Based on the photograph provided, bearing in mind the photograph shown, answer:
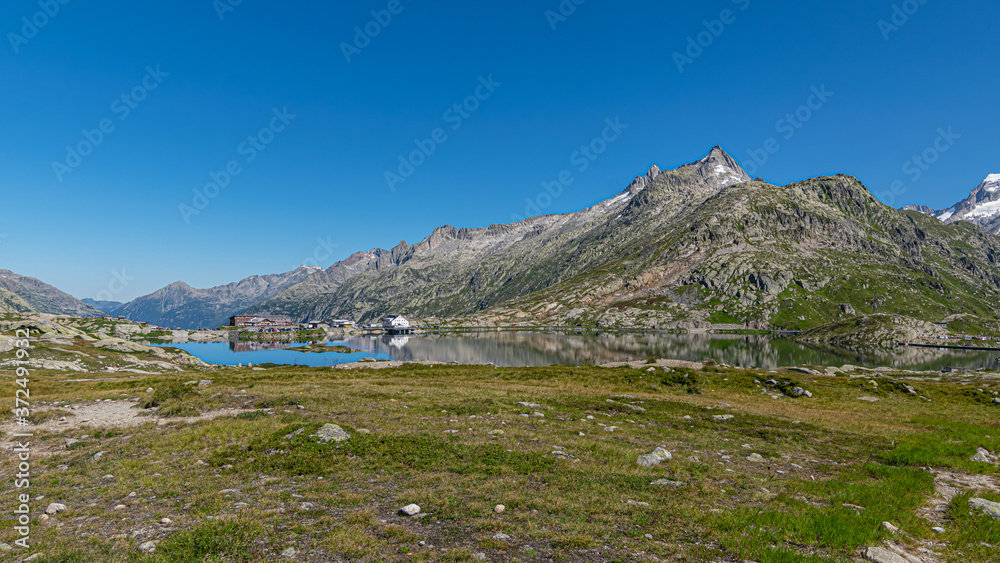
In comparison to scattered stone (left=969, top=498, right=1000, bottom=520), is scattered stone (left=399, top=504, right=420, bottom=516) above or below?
above

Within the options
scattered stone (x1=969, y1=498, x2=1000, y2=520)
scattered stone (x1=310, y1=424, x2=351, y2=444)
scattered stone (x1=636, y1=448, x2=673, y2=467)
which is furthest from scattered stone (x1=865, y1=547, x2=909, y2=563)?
scattered stone (x1=310, y1=424, x2=351, y2=444)

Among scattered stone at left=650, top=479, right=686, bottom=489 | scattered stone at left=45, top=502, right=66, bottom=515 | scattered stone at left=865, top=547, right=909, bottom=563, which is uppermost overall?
scattered stone at left=865, top=547, right=909, bottom=563

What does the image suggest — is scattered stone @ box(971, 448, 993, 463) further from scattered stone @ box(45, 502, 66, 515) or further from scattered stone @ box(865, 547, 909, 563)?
scattered stone @ box(45, 502, 66, 515)

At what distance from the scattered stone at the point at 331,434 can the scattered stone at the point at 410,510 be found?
8.11 metres

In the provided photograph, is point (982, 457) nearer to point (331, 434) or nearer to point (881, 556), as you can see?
point (881, 556)

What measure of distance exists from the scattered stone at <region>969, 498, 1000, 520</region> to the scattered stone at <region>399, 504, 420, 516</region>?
17154 millimetres

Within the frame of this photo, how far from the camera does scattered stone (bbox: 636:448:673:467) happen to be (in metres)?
17.4

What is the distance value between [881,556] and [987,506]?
692cm

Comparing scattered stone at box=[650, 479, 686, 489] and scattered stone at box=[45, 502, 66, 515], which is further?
scattered stone at box=[650, 479, 686, 489]

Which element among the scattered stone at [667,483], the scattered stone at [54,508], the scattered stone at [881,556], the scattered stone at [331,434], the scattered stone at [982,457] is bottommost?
the scattered stone at [982,457]

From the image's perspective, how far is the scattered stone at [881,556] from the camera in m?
10.1

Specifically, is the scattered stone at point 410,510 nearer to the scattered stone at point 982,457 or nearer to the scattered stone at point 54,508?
the scattered stone at point 54,508

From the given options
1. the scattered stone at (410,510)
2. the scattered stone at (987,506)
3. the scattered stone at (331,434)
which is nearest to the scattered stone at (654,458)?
the scattered stone at (987,506)

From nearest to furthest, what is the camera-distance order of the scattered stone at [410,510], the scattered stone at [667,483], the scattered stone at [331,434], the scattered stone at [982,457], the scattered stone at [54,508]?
1. the scattered stone at [410,510]
2. the scattered stone at [54,508]
3. the scattered stone at [667,483]
4. the scattered stone at [331,434]
5. the scattered stone at [982,457]
